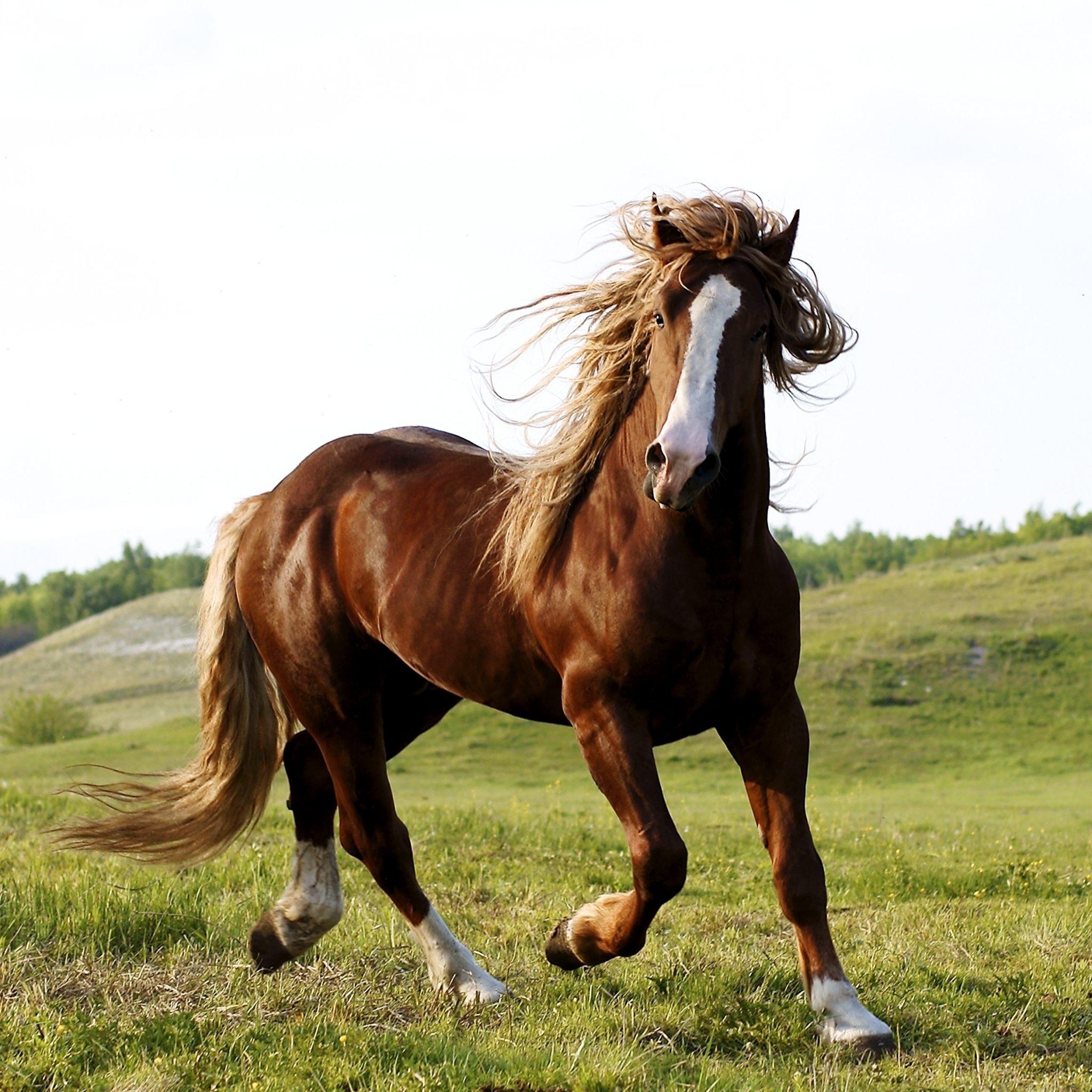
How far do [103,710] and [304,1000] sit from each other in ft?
145

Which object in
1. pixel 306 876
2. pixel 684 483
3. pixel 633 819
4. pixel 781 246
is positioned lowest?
pixel 306 876

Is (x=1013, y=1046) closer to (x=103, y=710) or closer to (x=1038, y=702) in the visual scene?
(x=1038, y=702)

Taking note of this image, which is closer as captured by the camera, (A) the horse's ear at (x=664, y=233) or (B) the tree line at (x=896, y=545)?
(A) the horse's ear at (x=664, y=233)

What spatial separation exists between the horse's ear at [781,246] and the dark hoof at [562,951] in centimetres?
240

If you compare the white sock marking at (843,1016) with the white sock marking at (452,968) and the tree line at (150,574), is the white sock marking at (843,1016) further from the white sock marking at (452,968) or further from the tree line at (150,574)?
the tree line at (150,574)

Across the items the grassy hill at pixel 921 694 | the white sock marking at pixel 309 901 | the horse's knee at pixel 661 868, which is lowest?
the grassy hill at pixel 921 694

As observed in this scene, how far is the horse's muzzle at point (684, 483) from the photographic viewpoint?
3549 mm

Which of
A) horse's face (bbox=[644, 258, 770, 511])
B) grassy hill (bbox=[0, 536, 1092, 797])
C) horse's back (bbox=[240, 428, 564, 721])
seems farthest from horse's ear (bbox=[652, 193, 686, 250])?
grassy hill (bbox=[0, 536, 1092, 797])

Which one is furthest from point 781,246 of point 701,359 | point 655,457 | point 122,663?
point 122,663

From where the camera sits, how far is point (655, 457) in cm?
365

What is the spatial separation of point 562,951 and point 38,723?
3262 cm

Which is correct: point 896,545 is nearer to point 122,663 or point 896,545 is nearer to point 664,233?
point 122,663

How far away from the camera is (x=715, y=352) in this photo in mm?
3816

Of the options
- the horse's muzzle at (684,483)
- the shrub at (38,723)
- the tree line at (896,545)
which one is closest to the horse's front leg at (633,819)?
the horse's muzzle at (684,483)
